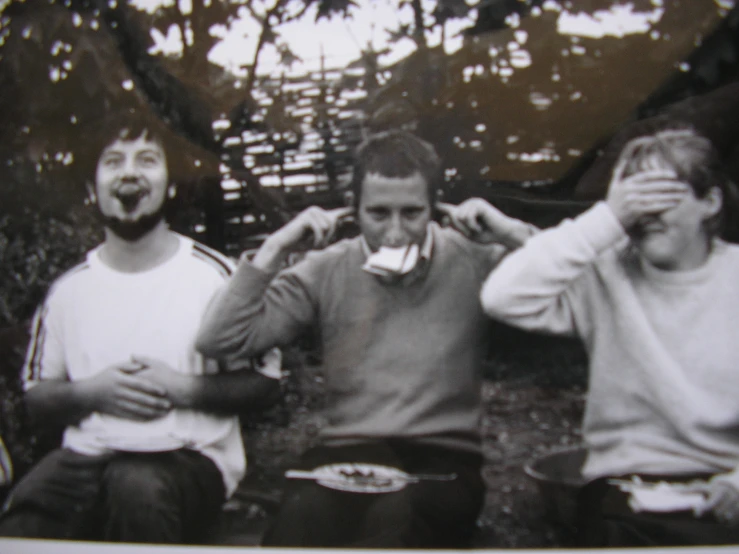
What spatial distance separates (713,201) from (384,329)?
0.85 meters

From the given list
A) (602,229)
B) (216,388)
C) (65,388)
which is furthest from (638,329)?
(65,388)

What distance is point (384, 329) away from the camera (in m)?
1.81

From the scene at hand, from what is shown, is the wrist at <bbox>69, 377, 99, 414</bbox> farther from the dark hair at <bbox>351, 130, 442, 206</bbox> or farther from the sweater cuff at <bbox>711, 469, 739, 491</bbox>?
the sweater cuff at <bbox>711, 469, 739, 491</bbox>

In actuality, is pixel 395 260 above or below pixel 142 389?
above

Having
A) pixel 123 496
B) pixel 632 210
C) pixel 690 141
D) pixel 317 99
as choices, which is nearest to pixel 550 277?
pixel 632 210

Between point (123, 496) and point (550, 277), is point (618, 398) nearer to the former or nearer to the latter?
point (550, 277)

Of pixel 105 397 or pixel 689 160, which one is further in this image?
pixel 105 397

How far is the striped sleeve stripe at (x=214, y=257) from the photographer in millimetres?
1905

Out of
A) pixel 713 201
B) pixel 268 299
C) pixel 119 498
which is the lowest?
pixel 119 498

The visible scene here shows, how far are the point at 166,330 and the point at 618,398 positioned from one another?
118 centimetres

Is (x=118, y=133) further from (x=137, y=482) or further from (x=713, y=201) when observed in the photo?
(x=713, y=201)

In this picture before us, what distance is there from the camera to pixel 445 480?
177cm

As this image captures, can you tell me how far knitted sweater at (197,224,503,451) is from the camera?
1.80m

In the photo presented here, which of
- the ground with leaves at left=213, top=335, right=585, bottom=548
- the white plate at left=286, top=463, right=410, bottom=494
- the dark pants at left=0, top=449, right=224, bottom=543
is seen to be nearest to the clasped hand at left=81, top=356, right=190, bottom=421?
the dark pants at left=0, top=449, right=224, bottom=543
